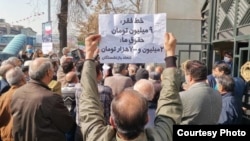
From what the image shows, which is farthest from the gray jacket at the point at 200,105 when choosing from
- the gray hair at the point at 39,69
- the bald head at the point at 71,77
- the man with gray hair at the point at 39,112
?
the bald head at the point at 71,77

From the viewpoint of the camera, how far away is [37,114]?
3.30m

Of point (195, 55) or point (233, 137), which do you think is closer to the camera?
point (233, 137)

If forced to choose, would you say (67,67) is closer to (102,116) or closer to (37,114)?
(37,114)

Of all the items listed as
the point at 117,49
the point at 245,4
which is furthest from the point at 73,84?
the point at 245,4

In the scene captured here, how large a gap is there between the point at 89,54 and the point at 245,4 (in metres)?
4.72

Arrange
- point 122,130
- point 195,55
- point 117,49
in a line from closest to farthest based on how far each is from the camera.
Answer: point 122,130 → point 117,49 → point 195,55

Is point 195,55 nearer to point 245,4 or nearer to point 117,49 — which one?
point 245,4

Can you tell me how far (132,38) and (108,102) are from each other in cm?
84

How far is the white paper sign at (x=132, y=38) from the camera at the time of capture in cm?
351

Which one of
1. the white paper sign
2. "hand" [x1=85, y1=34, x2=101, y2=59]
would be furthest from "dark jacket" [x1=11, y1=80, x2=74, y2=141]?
"hand" [x1=85, y1=34, x2=101, y2=59]

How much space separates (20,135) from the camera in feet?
11.3

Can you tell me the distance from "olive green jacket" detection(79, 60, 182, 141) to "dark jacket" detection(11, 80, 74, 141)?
121cm

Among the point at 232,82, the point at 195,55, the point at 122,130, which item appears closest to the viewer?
the point at 122,130

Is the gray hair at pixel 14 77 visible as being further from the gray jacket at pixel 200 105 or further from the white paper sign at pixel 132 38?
the gray jacket at pixel 200 105
